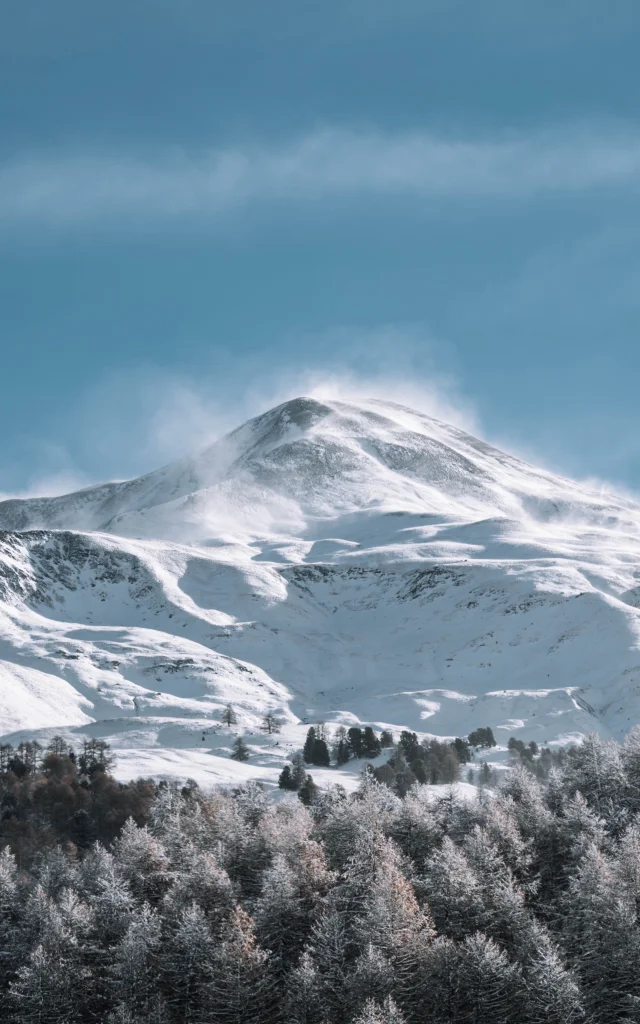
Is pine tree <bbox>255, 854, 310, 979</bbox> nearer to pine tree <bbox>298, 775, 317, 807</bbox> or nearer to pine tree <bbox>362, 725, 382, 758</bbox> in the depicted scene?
pine tree <bbox>298, 775, 317, 807</bbox>

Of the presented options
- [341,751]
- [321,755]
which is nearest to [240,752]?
[321,755]

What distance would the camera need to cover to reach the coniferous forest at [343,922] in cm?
5494

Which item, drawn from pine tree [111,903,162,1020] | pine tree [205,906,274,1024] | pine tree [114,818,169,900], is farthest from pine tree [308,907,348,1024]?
pine tree [114,818,169,900]

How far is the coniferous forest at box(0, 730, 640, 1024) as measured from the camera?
54.9 meters

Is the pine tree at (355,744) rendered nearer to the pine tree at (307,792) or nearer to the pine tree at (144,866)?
the pine tree at (307,792)

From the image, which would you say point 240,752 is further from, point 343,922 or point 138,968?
point 138,968

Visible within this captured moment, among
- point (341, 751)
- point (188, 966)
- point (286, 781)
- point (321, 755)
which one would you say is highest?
point (188, 966)

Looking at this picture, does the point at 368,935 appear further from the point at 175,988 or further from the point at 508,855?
the point at 508,855

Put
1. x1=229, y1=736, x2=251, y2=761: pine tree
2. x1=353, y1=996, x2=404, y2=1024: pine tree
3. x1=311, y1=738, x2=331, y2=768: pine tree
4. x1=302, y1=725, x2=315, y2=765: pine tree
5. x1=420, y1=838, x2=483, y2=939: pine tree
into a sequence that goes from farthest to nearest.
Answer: x1=229, y1=736, x2=251, y2=761: pine tree < x1=302, y1=725, x2=315, y2=765: pine tree < x1=311, y1=738, x2=331, y2=768: pine tree < x1=420, y1=838, x2=483, y2=939: pine tree < x1=353, y1=996, x2=404, y2=1024: pine tree

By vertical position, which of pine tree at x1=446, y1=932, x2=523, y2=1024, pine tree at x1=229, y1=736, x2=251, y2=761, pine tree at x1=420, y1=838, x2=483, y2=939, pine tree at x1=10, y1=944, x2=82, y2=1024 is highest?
pine tree at x1=420, y1=838, x2=483, y2=939

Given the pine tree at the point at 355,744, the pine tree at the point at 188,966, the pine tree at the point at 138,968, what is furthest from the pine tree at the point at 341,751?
the pine tree at the point at 188,966

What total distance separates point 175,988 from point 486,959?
18718mm

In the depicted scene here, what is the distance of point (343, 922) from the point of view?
6059 cm

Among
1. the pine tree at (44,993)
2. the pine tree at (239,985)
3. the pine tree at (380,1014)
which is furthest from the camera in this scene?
the pine tree at (44,993)
